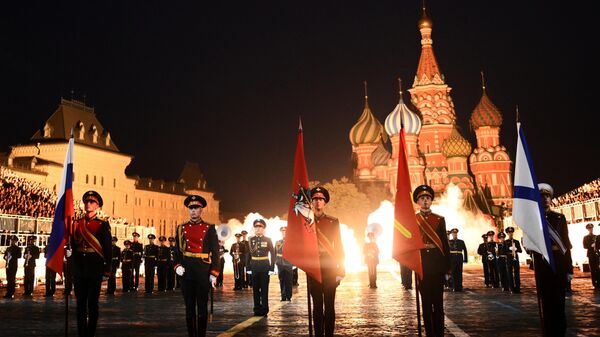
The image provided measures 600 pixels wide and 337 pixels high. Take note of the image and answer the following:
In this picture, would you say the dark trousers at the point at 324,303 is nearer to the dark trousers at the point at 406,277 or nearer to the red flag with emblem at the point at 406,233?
the red flag with emblem at the point at 406,233

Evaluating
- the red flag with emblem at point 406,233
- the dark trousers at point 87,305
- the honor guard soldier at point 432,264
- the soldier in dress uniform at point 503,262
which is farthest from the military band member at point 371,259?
the dark trousers at point 87,305

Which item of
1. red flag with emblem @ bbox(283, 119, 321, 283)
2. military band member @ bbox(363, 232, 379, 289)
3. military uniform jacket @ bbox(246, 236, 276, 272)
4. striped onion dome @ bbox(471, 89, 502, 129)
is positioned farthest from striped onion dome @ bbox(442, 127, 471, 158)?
red flag with emblem @ bbox(283, 119, 321, 283)

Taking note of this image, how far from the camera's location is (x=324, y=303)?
8.52 meters

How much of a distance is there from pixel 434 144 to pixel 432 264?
8751cm

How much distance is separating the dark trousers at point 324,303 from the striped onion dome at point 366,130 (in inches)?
3630

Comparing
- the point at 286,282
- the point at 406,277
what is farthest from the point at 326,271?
the point at 406,277

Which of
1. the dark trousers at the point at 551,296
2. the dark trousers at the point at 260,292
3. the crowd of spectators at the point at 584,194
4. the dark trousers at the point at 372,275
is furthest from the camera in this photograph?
the crowd of spectators at the point at 584,194

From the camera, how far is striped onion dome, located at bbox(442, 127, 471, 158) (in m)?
89.8

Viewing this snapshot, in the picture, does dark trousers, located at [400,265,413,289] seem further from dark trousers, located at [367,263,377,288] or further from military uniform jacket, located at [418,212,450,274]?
military uniform jacket, located at [418,212,450,274]

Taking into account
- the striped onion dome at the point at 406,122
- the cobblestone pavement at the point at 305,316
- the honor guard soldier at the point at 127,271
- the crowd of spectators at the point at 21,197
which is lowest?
the cobblestone pavement at the point at 305,316

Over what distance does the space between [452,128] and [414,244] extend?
88.8m

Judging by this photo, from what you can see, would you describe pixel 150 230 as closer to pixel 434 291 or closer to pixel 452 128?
pixel 434 291

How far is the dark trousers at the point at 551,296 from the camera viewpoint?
26.3ft

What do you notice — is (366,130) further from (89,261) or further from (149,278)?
(89,261)
